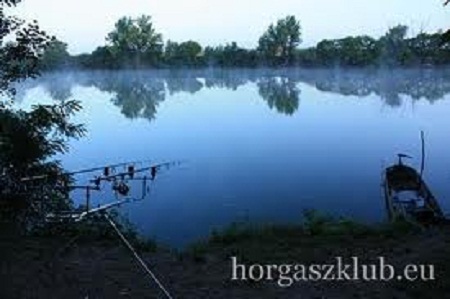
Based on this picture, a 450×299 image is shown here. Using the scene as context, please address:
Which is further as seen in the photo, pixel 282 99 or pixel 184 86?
pixel 184 86

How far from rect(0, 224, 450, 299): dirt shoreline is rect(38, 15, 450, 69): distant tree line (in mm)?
107153

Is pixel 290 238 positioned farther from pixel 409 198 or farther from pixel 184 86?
pixel 184 86

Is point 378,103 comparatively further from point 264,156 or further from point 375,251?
point 375,251

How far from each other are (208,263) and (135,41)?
119 m

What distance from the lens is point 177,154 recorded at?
2942 centimetres

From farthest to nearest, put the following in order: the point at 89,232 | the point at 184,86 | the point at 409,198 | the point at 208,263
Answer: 1. the point at 184,86
2. the point at 409,198
3. the point at 89,232
4. the point at 208,263

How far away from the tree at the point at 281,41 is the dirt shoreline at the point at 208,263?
116m

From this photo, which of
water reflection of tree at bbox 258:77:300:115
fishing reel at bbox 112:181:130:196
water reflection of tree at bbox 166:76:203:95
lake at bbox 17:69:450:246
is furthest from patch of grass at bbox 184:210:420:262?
water reflection of tree at bbox 166:76:203:95

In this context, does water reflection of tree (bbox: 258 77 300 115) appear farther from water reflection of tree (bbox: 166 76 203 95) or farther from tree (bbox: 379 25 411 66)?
tree (bbox: 379 25 411 66)

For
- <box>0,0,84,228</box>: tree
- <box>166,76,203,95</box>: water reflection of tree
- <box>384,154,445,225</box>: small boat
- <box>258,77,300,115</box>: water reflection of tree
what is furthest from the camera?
<box>166,76,203,95</box>: water reflection of tree

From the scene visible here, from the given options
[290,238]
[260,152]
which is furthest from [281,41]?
[290,238]

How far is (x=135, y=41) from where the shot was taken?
125688 millimetres

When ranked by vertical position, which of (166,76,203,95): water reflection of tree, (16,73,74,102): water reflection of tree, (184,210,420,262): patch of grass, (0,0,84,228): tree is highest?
(0,0,84,228): tree

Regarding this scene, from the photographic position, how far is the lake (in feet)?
60.2
